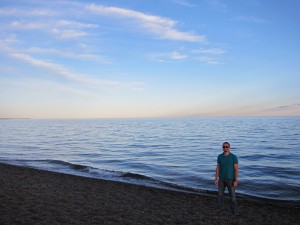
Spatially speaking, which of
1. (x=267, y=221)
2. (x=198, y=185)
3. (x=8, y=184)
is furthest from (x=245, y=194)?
(x=8, y=184)

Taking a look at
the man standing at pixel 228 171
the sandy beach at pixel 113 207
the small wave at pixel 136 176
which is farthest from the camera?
the small wave at pixel 136 176

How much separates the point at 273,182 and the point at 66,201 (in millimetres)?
13664

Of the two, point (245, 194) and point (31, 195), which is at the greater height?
point (31, 195)

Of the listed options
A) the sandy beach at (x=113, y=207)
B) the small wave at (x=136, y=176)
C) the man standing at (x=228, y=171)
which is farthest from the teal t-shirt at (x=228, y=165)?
the small wave at (x=136, y=176)

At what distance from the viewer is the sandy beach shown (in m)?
10.2

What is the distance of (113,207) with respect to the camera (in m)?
11.8

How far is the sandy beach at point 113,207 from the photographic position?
10.2 m

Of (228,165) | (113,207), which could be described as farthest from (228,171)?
(113,207)

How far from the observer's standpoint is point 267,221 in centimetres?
1076

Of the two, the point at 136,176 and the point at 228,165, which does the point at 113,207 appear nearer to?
the point at 228,165

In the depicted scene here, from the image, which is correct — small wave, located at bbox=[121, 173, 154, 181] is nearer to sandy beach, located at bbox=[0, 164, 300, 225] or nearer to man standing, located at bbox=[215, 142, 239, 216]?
sandy beach, located at bbox=[0, 164, 300, 225]

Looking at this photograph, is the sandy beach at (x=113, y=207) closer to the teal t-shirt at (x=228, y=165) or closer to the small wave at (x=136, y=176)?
the teal t-shirt at (x=228, y=165)

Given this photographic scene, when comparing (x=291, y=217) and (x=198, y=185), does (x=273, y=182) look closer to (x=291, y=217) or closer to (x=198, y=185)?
(x=198, y=185)

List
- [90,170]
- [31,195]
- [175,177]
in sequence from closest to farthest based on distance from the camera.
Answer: [31,195], [175,177], [90,170]
